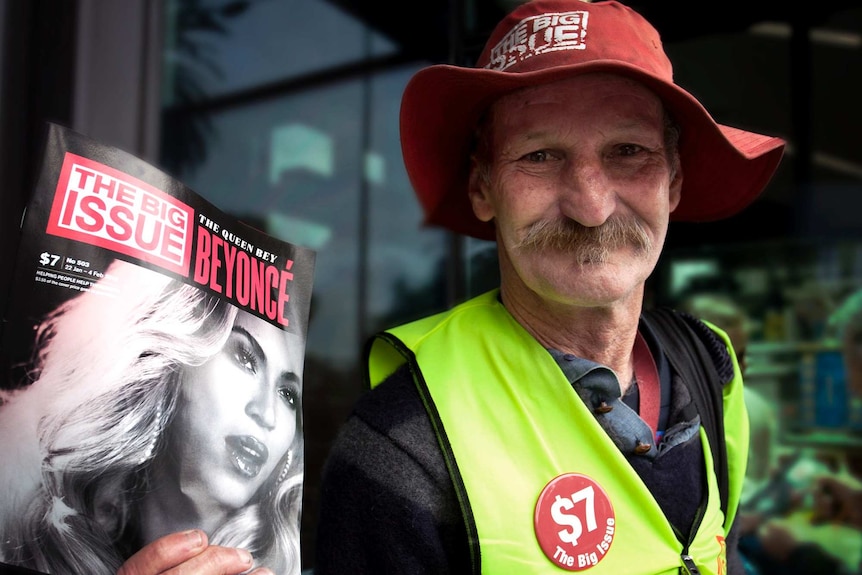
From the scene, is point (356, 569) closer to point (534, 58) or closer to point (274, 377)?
point (274, 377)

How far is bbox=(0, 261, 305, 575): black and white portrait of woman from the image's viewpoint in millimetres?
653

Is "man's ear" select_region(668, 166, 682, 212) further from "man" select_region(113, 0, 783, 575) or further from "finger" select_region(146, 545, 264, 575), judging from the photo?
"finger" select_region(146, 545, 264, 575)

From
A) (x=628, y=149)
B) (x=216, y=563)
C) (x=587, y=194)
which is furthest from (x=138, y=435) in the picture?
(x=628, y=149)

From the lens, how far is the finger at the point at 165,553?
26.8 inches

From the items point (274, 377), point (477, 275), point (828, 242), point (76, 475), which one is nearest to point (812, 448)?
point (828, 242)

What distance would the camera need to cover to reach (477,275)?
220cm

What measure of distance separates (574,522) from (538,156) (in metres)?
0.55

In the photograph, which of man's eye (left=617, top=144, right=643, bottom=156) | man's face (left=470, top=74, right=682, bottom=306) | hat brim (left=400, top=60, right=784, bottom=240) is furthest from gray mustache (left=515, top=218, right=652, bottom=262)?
hat brim (left=400, top=60, right=784, bottom=240)

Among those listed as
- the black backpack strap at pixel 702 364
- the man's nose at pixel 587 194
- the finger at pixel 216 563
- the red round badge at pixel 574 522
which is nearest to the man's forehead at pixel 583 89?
the man's nose at pixel 587 194

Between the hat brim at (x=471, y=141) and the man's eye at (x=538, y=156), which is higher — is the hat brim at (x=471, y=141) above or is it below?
above

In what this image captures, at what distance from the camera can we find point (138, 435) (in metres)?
0.69

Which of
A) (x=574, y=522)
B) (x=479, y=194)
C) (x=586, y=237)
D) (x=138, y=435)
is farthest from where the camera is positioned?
(x=479, y=194)

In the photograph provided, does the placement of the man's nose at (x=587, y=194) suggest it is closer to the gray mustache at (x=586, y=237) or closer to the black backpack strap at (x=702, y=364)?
the gray mustache at (x=586, y=237)

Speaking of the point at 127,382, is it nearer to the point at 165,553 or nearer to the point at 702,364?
the point at 165,553
